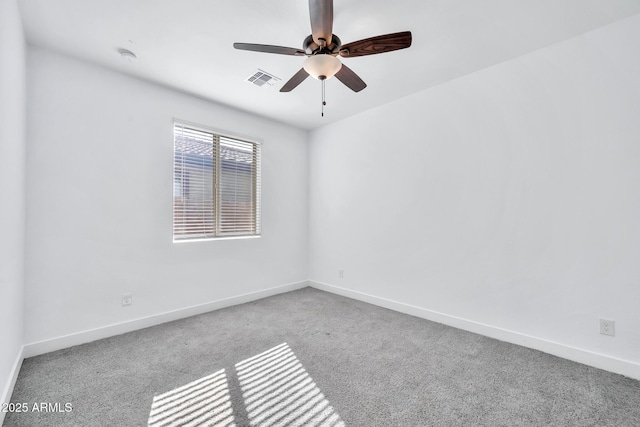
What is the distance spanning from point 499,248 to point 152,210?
12.1ft

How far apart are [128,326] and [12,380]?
0.95m

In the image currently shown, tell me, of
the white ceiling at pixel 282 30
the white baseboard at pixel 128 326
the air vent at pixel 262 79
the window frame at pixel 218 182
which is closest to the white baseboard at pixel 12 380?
the white baseboard at pixel 128 326

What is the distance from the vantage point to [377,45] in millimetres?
1879

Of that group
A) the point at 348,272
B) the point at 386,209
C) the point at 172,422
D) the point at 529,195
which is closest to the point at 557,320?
the point at 529,195

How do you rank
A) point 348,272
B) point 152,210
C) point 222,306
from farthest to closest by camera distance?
1. point 348,272
2. point 222,306
3. point 152,210

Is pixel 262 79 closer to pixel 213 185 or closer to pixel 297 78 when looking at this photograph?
pixel 297 78

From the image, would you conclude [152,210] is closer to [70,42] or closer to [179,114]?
[179,114]

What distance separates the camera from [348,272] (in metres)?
4.05

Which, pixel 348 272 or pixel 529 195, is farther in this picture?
pixel 348 272

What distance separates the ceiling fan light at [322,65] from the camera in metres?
1.91

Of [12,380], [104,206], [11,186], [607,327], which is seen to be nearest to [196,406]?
[12,380]

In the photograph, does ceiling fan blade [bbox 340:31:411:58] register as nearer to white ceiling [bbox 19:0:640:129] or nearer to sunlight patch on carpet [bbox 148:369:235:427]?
white ceiling [bbox 19:0:640:129]

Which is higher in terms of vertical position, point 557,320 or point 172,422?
point 557,320

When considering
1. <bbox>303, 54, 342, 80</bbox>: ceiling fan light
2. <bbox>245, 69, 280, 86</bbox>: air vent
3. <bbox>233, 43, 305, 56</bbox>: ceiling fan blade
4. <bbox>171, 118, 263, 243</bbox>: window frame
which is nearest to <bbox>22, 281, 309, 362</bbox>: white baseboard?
<bbox>171, 118, 263, 243</bbox>: window frame
